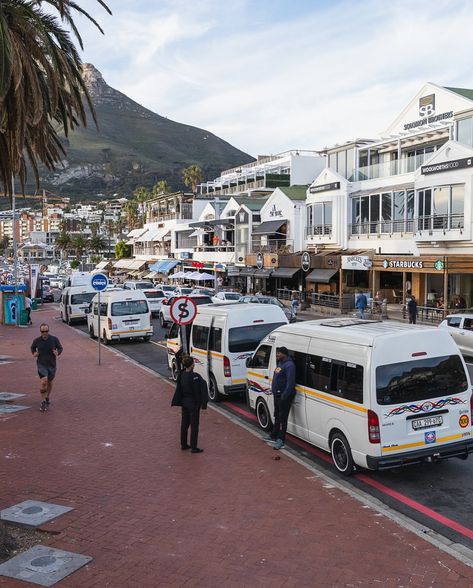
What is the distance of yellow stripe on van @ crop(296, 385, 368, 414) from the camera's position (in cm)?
817

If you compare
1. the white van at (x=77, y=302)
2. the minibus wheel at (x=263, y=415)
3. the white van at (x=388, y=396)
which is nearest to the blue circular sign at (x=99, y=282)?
the minibus wheel at (x=263, y=415)

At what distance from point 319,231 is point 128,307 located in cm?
2188

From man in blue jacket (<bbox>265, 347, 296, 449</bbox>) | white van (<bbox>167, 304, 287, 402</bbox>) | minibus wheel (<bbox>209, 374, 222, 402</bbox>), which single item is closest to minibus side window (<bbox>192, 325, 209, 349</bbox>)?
white van (<bbox>167, 304, 287, 402</bbox>)

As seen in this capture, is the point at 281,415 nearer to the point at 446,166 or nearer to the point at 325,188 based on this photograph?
the point at 446,166

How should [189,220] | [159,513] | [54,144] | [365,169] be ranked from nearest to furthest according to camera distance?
1. [159,513]
2. [54,144]
3. [365,169]
4. [189,220]

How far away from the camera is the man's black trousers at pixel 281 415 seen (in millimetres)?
9641

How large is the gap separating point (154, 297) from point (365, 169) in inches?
629


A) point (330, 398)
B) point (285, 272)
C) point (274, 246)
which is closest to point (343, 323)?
point (330, 398)

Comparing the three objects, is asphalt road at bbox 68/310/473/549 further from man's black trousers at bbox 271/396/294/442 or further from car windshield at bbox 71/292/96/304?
car windshield at bbox 71/292/96/304

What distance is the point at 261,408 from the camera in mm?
11203

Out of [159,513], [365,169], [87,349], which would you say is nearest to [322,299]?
[365,169]

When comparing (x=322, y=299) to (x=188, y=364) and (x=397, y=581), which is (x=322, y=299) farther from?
(x=397, y=581)

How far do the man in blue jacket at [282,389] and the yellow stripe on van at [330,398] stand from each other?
16 centimetres

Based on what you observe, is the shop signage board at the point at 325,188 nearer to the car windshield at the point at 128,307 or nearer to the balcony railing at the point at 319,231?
the balcony railing at the point at 319,231
